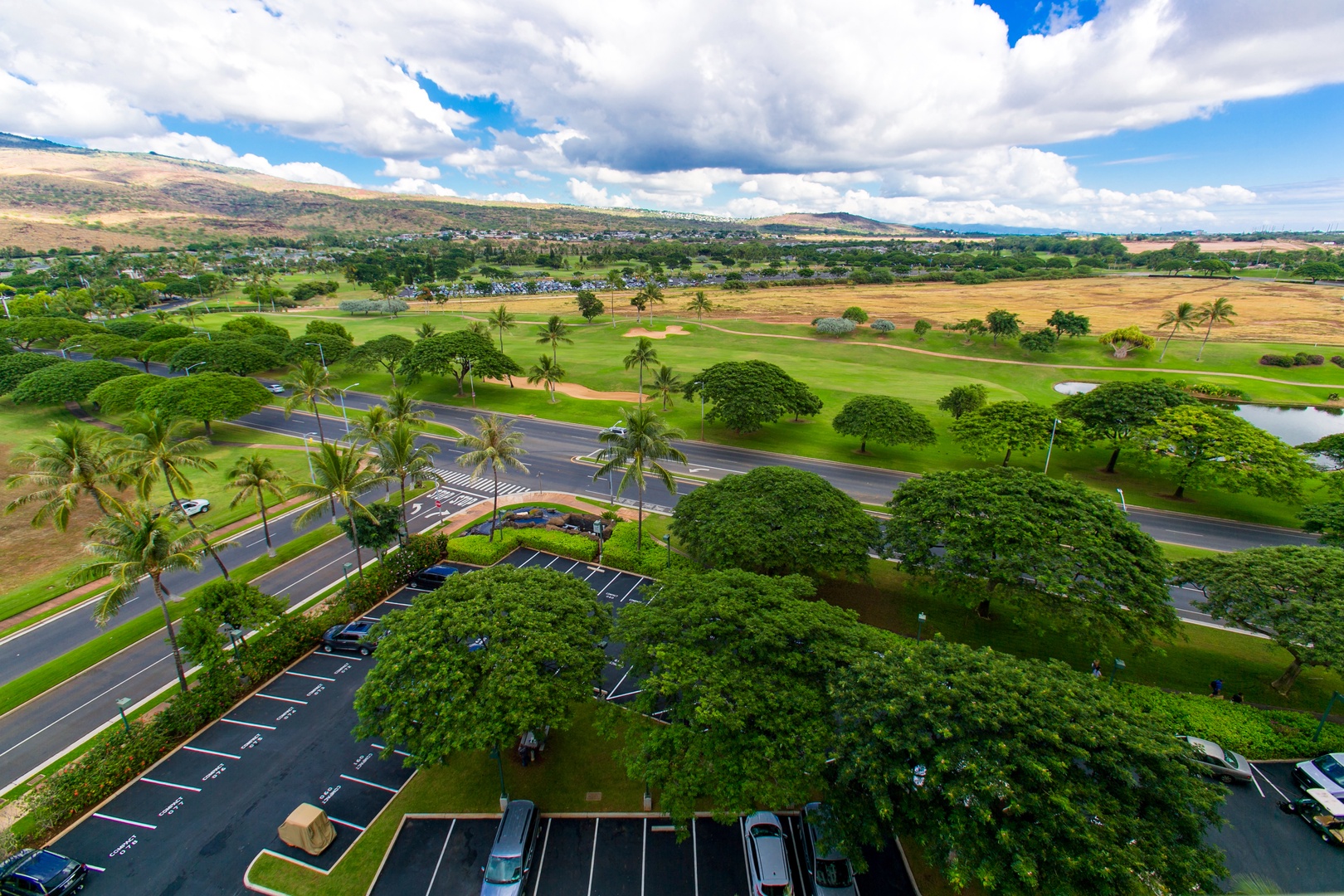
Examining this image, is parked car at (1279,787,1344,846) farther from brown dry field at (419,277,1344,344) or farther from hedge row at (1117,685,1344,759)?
brown dry field at (419,277,1344,344)

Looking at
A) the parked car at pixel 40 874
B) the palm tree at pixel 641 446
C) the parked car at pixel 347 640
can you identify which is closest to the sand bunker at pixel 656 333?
the palm tree at pixel 641 446

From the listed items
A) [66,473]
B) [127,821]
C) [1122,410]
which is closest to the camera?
[127,821]

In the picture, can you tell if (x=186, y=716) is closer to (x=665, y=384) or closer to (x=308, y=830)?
(x=308, y=830)

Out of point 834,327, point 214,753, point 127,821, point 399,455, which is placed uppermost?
point 834,327

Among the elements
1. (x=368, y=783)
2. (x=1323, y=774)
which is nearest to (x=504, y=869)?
A: (x=368, y=783)

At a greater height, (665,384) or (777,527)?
(665,384)

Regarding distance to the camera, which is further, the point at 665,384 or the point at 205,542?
the point at 665,384

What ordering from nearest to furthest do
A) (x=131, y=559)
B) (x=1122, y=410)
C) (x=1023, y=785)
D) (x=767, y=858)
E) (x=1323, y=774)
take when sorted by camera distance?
(x=1023, y=785) < (x=767, y=858) < (x=1323, y=774) < (x=131, y=559) < (x=1122, y=410)
